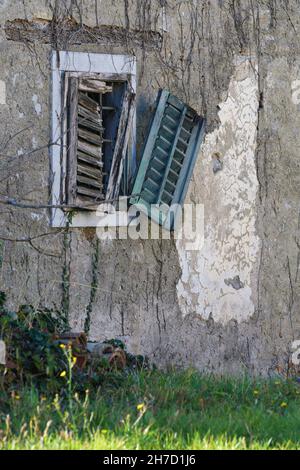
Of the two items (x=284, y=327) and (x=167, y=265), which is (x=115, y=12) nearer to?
(x=167, y=265)

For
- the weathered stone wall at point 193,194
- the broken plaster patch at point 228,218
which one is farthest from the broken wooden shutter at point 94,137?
the broken plaster patch at point 228,218

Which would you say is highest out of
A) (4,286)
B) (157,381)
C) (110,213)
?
(110,213)

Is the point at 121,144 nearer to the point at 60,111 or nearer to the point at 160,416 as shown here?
the point at 60,111

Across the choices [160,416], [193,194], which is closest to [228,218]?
[193,194]

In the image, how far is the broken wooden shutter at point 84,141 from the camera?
839 centimetres

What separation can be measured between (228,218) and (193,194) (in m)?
0.42

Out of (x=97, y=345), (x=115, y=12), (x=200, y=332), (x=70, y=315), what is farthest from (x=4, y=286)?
(x=115, y=12)

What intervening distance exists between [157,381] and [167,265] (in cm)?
212

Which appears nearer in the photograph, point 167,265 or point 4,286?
point 4,286

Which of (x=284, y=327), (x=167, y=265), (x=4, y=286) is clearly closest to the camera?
(x=4, y=286)

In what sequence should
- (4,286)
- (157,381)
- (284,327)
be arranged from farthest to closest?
1. (284,327)
2. (4,286)
3. (157,381)

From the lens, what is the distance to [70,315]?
27.8 feet

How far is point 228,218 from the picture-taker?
9219 mm

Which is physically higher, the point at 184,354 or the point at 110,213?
the point at 110,213
